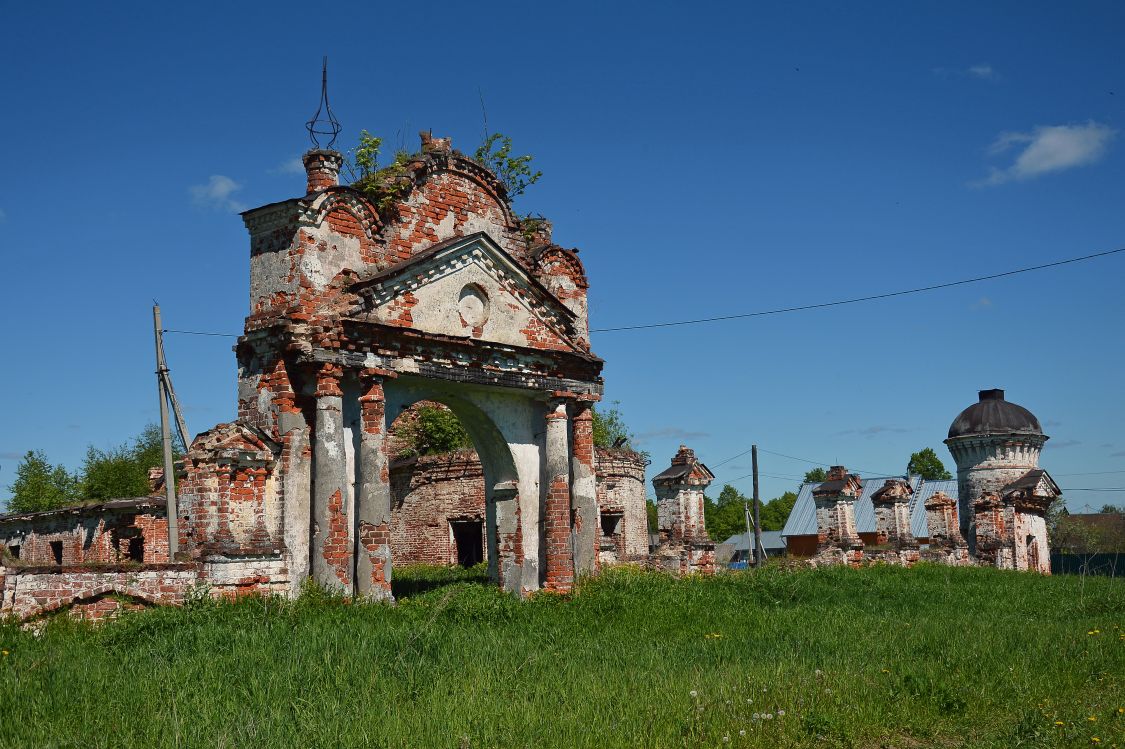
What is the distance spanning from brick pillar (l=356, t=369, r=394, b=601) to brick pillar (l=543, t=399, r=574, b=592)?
304 centimetres

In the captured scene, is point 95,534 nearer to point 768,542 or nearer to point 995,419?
point 995,419

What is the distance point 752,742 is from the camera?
686 cm

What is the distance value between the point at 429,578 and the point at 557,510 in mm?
5147

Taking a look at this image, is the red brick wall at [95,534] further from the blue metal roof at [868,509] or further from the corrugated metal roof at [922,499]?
the corrugated metal roof at [922,499]

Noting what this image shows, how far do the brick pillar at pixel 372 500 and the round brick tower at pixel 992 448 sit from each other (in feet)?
64.4

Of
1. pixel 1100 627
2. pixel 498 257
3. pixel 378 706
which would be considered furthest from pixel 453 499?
pixel 378 706

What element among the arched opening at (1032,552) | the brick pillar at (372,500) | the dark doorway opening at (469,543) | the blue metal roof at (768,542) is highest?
the brick pillar at (372,500)

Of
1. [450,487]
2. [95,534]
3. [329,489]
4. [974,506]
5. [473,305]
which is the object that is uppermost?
[473,305]

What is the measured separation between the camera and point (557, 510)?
15555 mm

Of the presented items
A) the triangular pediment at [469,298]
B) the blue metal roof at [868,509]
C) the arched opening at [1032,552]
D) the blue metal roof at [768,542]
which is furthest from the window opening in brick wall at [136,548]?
the blue metal roof at [768,542]

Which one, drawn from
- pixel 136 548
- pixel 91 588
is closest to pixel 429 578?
pixel 91 588

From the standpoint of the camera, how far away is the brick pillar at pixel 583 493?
52.7ft

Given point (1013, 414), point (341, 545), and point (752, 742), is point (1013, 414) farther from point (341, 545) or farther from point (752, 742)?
point (752, 742)

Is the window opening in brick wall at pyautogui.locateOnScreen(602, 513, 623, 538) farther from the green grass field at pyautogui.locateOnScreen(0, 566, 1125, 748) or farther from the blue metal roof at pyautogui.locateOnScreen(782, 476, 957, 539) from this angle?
the blue metal roof at pyautogui.locateOnScreen(782, 476, 957, 539)
